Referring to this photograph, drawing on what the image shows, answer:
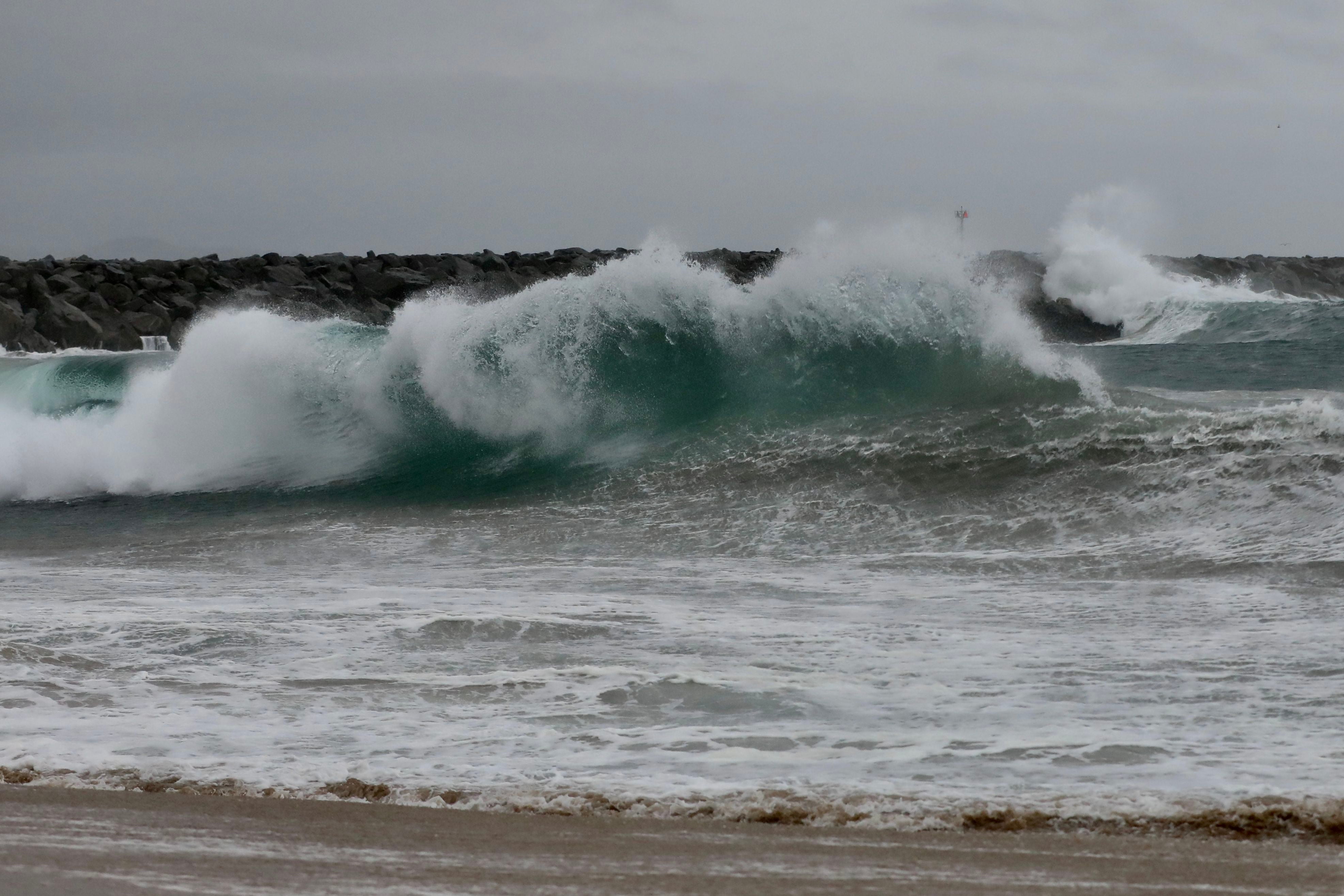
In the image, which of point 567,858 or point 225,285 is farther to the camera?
point 225,285

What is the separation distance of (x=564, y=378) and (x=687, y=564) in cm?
446

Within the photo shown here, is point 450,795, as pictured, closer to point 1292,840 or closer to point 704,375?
point 1292,840

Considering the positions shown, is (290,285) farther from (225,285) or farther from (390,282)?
(390,282)

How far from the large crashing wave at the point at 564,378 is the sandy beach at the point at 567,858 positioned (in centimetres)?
693

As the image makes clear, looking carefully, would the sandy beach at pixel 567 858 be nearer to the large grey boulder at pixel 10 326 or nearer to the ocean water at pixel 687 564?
the ocean water at pixel 687 564

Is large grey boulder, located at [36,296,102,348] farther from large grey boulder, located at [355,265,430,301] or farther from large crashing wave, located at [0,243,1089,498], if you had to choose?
large crashing wave, located at [0,243,1089,498]

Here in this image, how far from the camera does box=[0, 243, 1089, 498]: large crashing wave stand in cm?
998

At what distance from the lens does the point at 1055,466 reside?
8.04 metres

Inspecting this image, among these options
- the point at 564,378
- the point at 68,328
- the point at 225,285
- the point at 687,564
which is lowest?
the point at 687,564

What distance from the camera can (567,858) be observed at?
255 cm

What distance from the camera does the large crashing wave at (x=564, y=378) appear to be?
9977 mm

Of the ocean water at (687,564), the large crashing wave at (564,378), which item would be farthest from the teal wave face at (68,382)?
the large crashing wave at (564,378)

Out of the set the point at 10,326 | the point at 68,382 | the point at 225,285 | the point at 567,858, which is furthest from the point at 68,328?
the point at 567,858

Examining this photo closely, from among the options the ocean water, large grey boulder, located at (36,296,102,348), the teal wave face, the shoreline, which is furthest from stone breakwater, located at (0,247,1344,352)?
the shoreline
